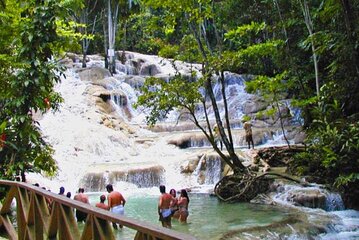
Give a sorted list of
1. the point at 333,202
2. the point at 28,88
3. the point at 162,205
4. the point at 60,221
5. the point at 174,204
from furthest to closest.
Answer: the point at 333,202
the point at 174,204
the point at 162,205
the point at 28,88
the point at 60,221

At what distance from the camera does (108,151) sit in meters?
19.8

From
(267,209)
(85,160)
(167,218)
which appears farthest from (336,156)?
(85,160)

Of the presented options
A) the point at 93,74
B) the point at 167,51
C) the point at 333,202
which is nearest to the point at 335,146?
the point at 333,202

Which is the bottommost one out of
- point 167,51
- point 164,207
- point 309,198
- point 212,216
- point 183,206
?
point 212,216

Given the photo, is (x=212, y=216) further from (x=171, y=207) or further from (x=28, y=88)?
(x=28, y=88)

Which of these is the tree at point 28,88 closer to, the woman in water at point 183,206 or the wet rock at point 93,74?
the woman in water at point 183,206

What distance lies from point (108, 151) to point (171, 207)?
10495mm

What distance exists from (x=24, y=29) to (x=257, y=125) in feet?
53.4

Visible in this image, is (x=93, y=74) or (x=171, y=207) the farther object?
(x=93, y=74)

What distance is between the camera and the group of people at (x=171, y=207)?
9219 mm

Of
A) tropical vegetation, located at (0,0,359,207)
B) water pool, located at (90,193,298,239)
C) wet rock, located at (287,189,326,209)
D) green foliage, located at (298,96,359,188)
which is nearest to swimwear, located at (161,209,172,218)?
water pool, located at (90,193,298,239)

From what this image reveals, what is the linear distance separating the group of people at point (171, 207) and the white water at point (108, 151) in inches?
122

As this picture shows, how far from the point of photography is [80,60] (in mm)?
33938

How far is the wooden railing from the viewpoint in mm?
2391
